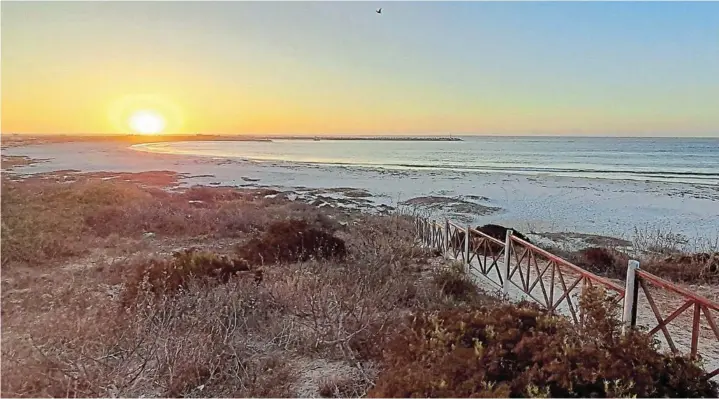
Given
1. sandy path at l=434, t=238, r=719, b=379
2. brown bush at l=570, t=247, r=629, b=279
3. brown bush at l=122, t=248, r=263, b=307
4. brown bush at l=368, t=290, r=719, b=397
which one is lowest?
brown bush at l=570, t=247, r=629, b=279

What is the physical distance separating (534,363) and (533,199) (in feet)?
74.3

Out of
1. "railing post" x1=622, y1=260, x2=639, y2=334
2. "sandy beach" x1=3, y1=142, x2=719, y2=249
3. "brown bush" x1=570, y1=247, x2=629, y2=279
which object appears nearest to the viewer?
"railing post" x1=622, y1=260, x2=639, y2=334

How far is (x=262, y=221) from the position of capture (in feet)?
48.3

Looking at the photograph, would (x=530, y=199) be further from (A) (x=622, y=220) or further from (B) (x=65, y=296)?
(B) (x=65, y=296)

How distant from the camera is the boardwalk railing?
14.9 ft

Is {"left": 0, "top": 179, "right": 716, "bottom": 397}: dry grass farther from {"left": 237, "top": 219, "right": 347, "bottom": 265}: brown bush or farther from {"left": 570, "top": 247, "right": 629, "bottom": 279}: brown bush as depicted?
{"left": 570, "top": 247, "right": 629, "bottom": 279}: brown bush

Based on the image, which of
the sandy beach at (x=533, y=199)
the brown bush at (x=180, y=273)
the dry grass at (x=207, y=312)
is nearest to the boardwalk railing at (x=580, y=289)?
the dry grass at (x=207, y=312)

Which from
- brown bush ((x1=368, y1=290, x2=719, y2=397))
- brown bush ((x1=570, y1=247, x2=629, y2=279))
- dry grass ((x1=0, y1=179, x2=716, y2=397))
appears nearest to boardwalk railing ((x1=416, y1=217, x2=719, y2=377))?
brown bush ((x1=368, y1=290, x2=719, y2=397))

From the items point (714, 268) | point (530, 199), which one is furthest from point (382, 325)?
point (530, 199)

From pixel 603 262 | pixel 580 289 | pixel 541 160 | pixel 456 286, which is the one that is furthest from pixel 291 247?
pixel 541 160

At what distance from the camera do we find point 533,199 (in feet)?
82.1

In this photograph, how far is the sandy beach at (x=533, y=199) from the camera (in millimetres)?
17844

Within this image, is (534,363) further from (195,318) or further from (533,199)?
(533,199)

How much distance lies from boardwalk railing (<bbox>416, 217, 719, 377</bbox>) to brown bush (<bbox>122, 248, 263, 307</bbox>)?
161 inches
